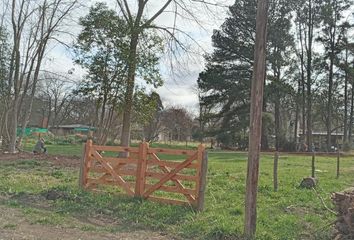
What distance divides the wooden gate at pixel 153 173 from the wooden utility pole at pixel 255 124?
2077 mm

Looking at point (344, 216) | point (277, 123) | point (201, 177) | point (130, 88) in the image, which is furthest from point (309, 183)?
point (277, 123)

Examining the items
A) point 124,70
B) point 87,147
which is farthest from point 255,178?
point 124,70

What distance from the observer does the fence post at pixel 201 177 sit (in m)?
9.07

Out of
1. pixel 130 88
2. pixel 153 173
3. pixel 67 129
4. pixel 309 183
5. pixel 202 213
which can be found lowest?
pixel 202 213

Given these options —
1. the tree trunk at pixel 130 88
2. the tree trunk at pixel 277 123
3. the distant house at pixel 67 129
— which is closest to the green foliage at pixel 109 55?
the tree trunk at pixel 130 88

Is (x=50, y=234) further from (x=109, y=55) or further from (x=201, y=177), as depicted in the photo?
(x=109, y=55)

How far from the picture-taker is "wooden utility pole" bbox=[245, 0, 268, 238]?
710 cm

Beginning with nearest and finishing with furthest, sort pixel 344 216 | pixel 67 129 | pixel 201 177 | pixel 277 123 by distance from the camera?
pixel 344 216 → pixel 201 177 → pixel 277 123 → pixel 67 129

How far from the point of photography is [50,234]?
7.05 metres

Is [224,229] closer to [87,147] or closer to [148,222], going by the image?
[148,222]

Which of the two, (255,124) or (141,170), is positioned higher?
(255,124)

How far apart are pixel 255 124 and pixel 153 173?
3610mm

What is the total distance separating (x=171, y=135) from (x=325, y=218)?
55.0 meters

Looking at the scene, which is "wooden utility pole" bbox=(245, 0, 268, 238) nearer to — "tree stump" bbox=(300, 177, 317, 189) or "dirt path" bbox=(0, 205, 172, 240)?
"dirt path" bbox=(0, 205, 172, 240)
